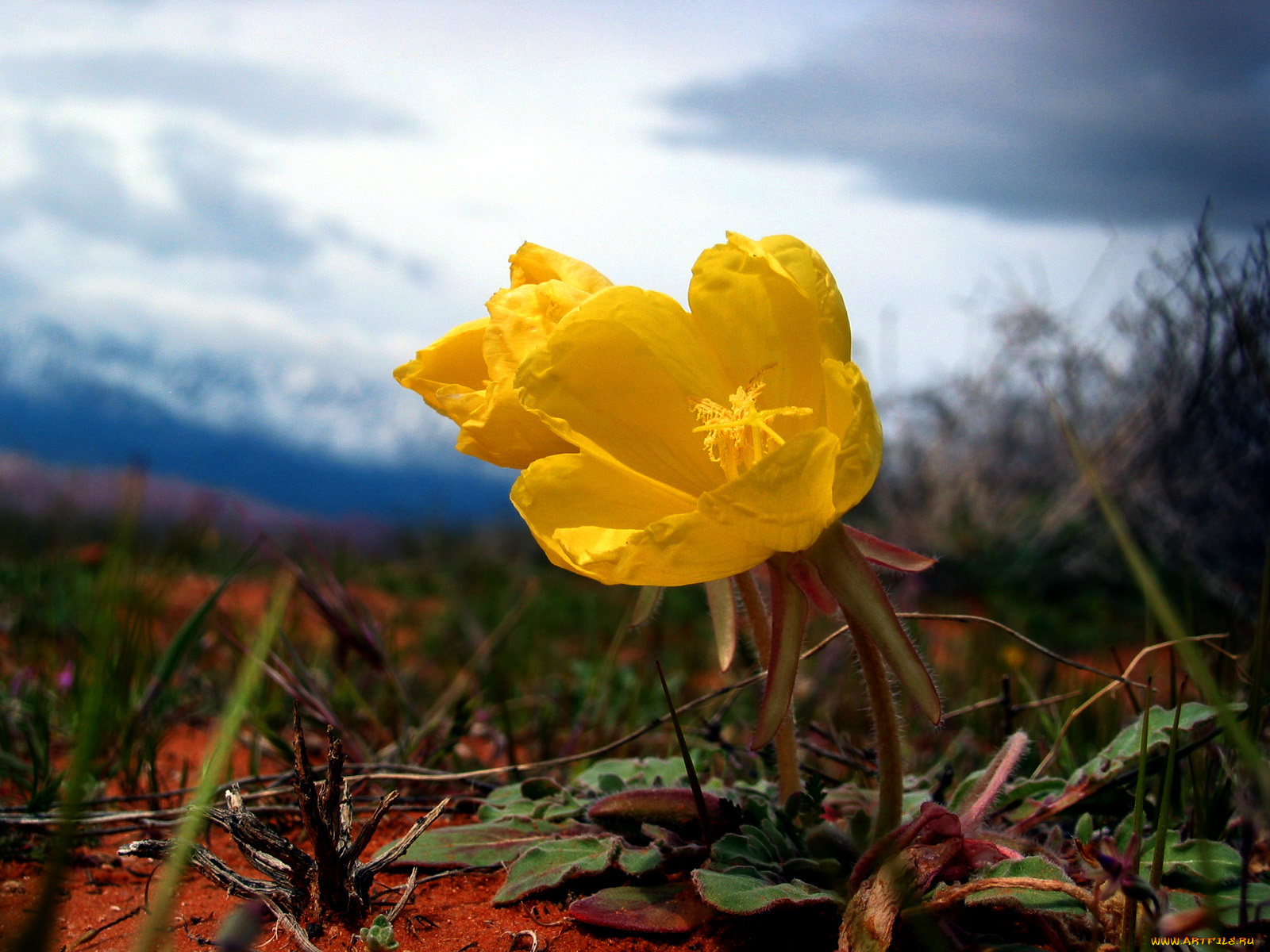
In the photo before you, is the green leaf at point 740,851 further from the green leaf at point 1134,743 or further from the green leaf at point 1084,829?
the green leaf at point 1134,743

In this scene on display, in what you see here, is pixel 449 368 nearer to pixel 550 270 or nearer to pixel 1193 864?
pixel 550 270

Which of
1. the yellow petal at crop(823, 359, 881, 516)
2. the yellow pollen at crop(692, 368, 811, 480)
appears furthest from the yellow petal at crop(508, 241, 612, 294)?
the yellow petal at crop(823, 359, 881, 516)

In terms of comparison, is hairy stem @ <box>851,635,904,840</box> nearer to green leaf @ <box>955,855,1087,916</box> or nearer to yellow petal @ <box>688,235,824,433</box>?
green leaf @ <box>955,855,1087,916</box>

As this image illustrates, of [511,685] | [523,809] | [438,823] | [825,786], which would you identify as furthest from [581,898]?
[511,685]

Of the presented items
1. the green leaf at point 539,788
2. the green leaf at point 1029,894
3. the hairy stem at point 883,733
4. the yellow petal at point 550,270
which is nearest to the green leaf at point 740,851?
the hairy stem at point 883,733

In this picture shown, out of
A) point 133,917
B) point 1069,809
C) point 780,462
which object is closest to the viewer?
point 780,462

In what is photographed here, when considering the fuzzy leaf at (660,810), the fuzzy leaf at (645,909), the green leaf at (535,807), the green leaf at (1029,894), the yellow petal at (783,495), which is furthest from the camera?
the green leaf at (535,807)

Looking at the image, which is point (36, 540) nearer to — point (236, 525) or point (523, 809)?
point (236, 525)
